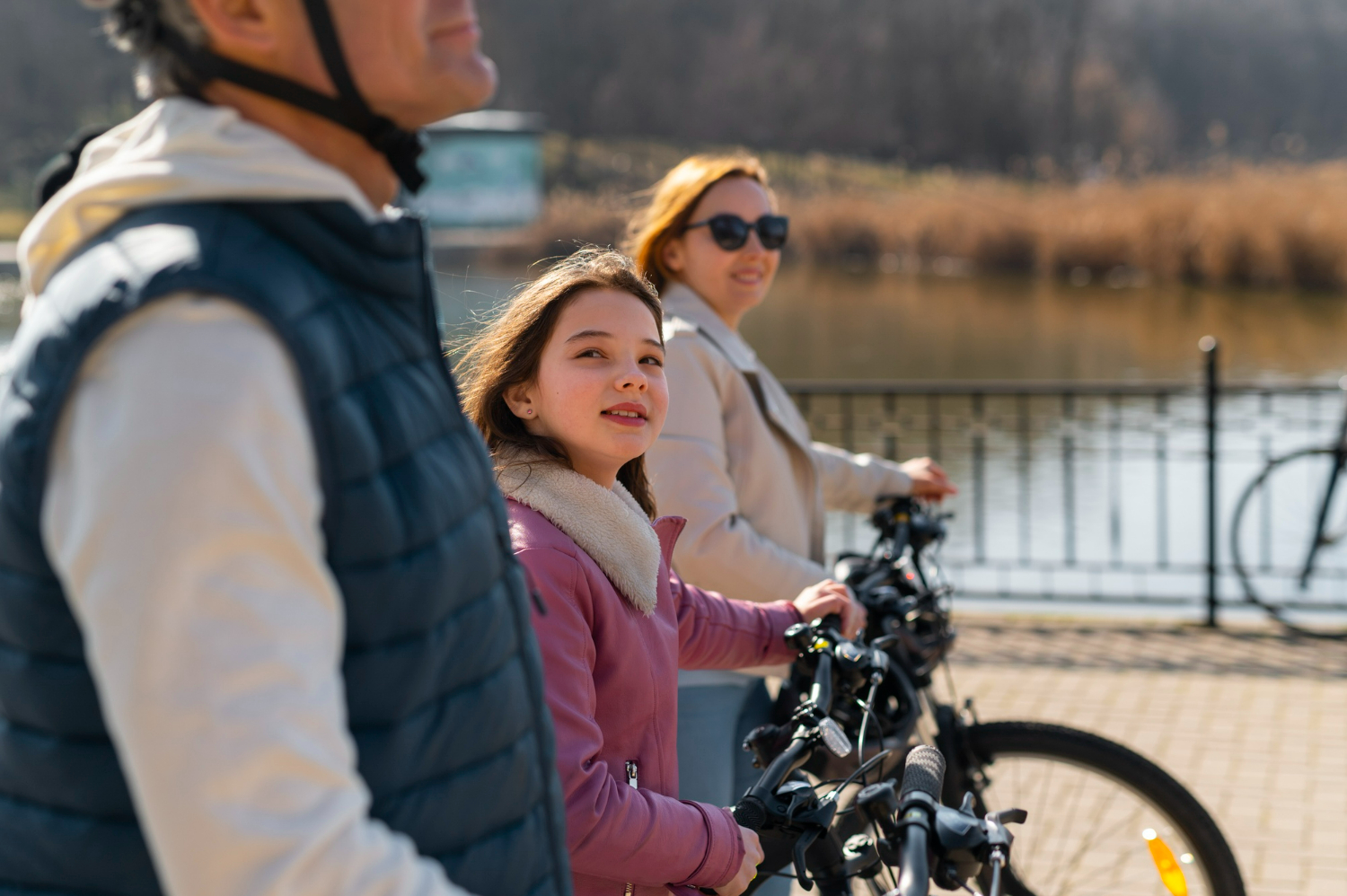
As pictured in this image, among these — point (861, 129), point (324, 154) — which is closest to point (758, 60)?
point (861, 129)

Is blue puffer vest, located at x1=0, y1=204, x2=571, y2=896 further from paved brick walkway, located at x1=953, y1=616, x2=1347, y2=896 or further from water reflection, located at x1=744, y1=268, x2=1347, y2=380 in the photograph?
water reflection, located at x1=744, y1=268, x2=1347, y2=380

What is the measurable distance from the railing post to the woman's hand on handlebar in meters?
3.54

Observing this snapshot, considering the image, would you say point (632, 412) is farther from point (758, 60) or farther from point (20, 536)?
point (758, 60)

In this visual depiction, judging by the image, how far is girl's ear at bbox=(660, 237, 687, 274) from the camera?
3252 millimetres

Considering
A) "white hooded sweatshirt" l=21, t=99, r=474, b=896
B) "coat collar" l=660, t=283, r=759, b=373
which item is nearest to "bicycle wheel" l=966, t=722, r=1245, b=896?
"coat collar" l=660, t=283, r=759, b=373

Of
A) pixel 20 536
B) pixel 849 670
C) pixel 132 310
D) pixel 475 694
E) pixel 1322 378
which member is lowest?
pixel 1322 378

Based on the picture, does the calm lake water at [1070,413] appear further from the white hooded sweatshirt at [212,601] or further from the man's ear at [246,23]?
the white hooded sweatshirt at [212,601]

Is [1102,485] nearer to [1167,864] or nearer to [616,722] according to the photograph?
[1167,864]

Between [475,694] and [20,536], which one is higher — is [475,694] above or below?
below

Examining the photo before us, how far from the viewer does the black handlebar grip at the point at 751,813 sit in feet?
6.16

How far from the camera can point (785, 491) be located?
3.07 meters

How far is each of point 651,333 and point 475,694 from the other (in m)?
1.03

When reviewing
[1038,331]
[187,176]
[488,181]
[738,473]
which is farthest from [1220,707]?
[488,181]

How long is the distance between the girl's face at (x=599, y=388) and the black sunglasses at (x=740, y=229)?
3.48 feet
